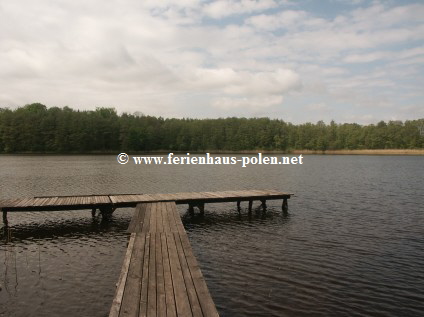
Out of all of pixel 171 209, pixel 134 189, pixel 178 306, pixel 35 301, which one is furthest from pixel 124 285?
pixel 134 189

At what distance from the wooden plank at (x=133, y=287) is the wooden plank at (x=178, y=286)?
0.92 meters

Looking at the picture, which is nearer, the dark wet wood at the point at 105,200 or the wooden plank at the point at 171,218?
the wooden plank at the point at 171,218

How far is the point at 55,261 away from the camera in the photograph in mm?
14039

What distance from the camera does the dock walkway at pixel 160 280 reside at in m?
7.56

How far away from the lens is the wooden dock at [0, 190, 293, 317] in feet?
25.1

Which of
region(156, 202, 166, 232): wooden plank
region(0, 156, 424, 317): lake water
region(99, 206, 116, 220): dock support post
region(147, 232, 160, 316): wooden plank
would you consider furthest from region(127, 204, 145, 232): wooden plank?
region(147, 232, 160, 316): wooden plank

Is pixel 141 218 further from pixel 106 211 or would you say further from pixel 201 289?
pixel 201 289

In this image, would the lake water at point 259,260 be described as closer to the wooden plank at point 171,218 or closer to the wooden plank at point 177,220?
the wooden plank at point 177,220

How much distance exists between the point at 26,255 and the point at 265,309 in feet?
35.5

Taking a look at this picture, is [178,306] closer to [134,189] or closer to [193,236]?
[193,236]

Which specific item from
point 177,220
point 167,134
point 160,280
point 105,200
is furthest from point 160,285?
point 167,134

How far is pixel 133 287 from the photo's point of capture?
8.73 metres

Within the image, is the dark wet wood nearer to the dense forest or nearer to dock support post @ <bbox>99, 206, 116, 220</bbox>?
dock support post @ <bbox>99, 206, 116, 220</bbox>

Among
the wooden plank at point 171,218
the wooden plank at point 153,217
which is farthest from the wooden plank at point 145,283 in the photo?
the wooden plank at point 171,218
